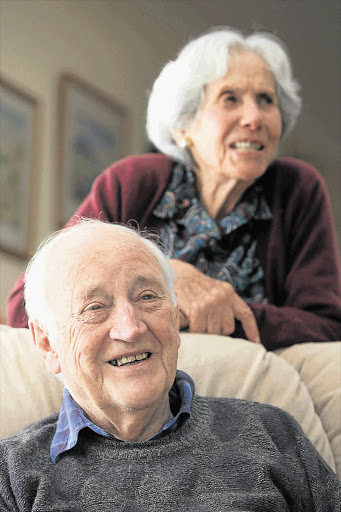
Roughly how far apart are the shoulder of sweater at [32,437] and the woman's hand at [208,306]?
19.8 inches

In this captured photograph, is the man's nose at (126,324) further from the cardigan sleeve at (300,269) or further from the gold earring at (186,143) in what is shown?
the gold earring at (186,143)

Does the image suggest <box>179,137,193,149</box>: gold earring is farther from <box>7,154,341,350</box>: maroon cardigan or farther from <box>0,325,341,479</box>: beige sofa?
<box>0,325,341,479</box>: beige sofa

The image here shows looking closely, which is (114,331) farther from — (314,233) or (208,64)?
(208,64)

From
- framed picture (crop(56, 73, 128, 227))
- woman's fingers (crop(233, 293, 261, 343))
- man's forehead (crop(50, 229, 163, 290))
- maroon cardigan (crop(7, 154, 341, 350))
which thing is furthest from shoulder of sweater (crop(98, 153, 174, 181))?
framed picture (crop(56, 73, 128, 227))

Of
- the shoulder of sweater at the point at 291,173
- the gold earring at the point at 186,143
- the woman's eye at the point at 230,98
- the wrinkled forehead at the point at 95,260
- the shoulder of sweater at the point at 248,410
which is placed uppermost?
the woman's eye at the point at 230,98

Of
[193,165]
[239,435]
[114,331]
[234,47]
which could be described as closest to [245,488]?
[239,435]

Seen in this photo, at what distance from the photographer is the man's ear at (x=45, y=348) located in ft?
4.40

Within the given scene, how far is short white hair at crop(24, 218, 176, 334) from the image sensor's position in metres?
1.35

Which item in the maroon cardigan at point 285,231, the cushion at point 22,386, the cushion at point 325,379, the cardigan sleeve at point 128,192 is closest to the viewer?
the cushion at point 22,386


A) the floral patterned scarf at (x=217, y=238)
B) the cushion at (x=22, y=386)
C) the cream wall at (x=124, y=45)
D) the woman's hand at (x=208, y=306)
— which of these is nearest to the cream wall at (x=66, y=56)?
the cream wall at (x=124, y=45)

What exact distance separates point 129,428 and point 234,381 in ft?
1.16

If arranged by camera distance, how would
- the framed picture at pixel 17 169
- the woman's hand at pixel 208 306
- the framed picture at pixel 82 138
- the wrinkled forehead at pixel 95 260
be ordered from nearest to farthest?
the wrinkled forehead at pixel 95 260, the woman's hand at pixel 208 306, the framed picture at pixel 17 169, the framed picture at pixel 82 138

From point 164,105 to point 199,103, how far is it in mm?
100

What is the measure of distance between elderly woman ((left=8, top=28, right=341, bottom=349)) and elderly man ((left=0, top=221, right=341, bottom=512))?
1.98 feet
